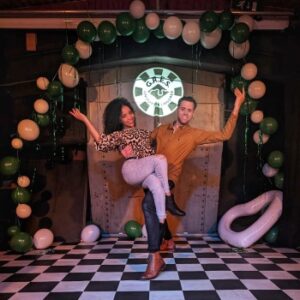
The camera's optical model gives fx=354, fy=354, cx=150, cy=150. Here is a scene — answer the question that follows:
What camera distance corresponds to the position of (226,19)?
419cm

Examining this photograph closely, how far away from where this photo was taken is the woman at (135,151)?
3.24 m

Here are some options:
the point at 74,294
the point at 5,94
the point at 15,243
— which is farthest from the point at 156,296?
the point at 5,94

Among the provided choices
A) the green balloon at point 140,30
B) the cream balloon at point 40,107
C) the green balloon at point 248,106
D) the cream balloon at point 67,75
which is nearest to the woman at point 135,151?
the cream balloon at point 67,75

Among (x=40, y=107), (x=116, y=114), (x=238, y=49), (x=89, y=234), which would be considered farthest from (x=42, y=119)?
(x=238, y=49)

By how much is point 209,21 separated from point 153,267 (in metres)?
2.80

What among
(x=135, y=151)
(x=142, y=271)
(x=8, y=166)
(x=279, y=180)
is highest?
(x=135, y=151)

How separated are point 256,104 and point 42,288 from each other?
318 centimetres

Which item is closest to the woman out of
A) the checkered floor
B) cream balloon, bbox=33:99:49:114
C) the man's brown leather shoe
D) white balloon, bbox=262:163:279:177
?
the man's brown leather shoe

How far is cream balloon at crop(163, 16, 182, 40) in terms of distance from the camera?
13.9 feet

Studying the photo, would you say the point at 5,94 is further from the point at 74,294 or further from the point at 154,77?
the point at 74,294

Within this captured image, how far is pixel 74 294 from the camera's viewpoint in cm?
273

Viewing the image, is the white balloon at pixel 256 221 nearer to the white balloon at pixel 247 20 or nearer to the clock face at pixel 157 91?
the clock face at pixel 157 91

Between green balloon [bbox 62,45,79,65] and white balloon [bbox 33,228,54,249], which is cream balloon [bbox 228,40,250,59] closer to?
green balloon [bbox 62,45,79,65]

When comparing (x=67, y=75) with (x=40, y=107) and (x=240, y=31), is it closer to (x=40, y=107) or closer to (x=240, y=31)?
(x=40, y=107)
